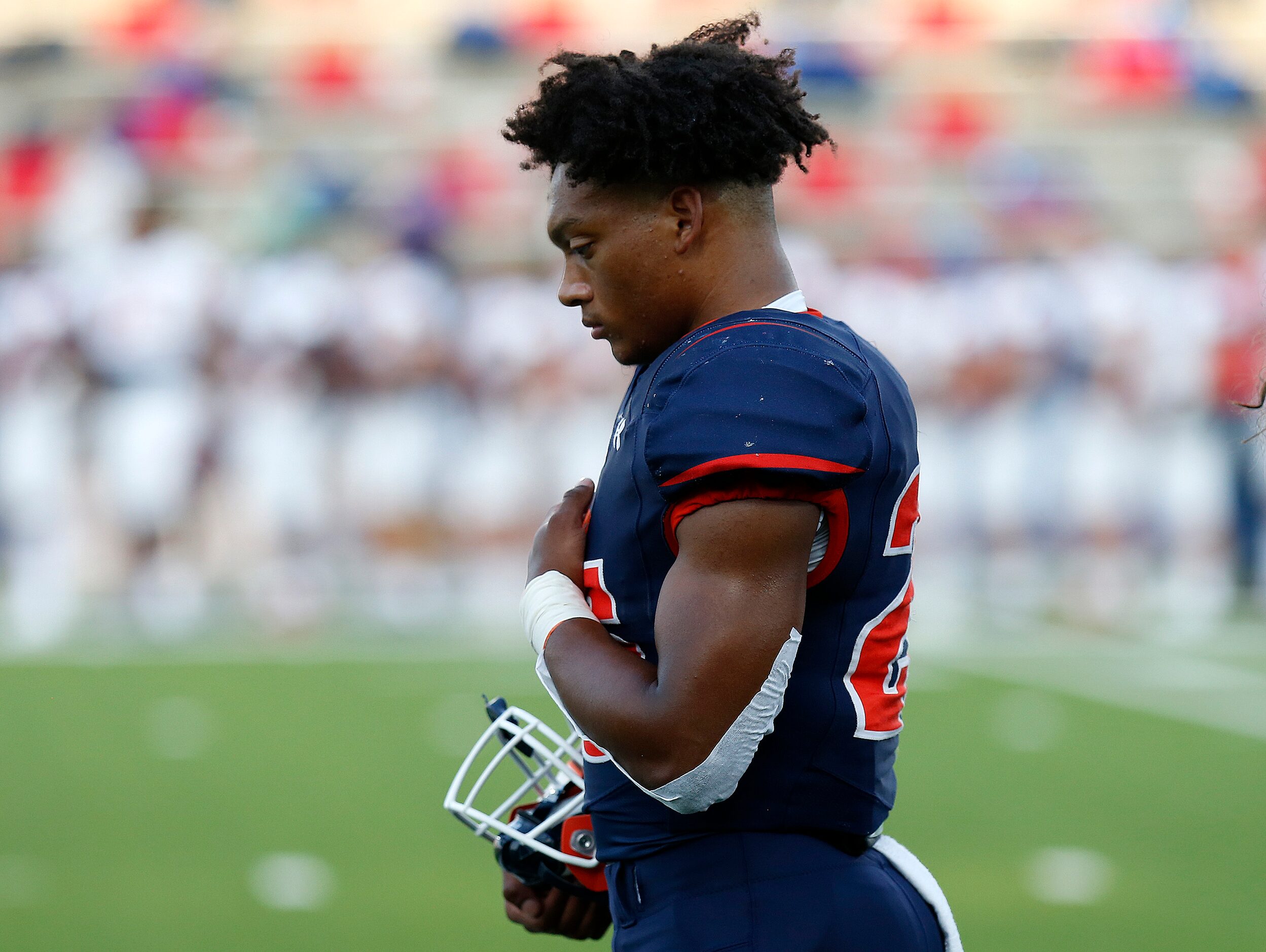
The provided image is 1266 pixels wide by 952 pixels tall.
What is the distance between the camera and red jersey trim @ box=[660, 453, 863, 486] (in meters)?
1.51

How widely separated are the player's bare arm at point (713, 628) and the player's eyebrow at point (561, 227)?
0.38 metres

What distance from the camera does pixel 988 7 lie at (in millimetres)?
16203

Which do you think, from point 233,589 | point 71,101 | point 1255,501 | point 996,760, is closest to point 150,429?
point 233,589

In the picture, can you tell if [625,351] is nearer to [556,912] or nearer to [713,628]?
[713,628]

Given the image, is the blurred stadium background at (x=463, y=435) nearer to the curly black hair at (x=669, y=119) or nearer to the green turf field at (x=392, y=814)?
the green turf field at (x=392, y=814)

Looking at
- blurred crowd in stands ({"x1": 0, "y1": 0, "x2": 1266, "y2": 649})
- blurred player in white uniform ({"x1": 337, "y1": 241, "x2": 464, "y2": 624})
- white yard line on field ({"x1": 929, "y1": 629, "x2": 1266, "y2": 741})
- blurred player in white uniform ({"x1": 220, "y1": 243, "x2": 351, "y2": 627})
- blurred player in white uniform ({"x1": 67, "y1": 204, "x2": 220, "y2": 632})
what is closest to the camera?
white yard line on field ({"x1": 929, "y1": 629, "x2": 1266, "y2": 741})

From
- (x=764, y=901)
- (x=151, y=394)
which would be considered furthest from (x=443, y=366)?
(x=764, y=901)

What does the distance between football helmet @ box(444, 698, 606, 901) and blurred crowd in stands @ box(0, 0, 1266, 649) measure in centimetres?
677

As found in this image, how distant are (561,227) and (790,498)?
42 cm

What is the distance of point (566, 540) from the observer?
70.9 inches

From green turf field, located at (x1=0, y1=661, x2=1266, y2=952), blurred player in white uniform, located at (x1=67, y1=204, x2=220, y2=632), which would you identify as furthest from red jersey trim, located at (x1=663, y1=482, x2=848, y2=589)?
blurred player in white uniform, located at (x1=67, y1=204, x2=220, y2=632)

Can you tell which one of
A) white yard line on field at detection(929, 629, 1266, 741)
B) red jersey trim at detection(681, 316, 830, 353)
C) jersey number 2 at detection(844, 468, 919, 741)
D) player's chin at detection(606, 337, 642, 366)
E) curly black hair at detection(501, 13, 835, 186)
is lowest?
jersey number 2 at detection(844, 468, 919, 741)

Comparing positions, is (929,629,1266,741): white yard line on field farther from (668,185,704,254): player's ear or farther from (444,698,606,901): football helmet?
(668,185,704,254): player's ear

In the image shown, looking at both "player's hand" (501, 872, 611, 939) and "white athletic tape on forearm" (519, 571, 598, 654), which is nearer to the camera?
"white athletic tape on forearm" (519, 571, 598, 654)
